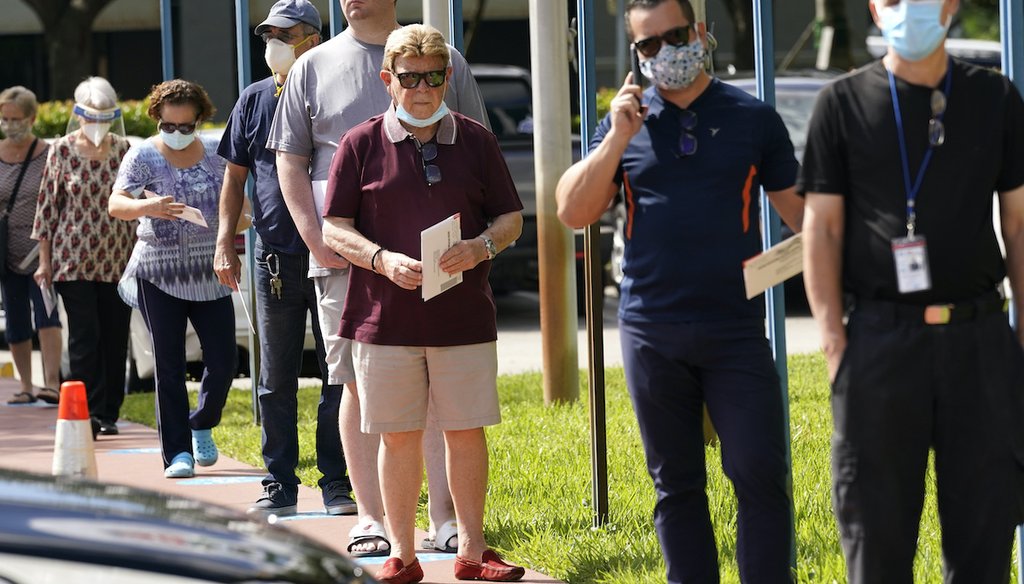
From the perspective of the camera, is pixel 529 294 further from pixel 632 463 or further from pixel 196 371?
pixel 632 463

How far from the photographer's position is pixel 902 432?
12.9 feet

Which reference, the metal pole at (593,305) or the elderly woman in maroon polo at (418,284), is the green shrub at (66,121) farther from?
the elderly woman in maroon polo at (418,284)

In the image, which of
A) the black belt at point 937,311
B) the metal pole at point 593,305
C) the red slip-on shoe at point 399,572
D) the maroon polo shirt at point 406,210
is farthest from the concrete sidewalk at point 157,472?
the black belt at point 937,311

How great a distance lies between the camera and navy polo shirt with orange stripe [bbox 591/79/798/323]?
4.39m

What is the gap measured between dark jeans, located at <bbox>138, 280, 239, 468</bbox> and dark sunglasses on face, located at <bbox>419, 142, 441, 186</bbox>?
109 inches

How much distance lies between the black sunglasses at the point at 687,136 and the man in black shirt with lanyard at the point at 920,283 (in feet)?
1.41

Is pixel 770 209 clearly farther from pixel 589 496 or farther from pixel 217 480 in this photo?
pixel 217 480

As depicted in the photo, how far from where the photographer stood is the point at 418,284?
5395 mm

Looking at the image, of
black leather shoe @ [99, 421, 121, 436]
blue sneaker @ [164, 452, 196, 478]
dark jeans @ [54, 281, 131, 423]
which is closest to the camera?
blue sneaker @ [164, 452, 196, 478]

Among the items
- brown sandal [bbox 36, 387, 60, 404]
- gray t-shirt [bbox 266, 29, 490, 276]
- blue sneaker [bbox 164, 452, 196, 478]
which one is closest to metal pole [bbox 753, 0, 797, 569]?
gray t-shirt [bbox 266, 29, 490, 276]

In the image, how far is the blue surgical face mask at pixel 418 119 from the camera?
5473 mm

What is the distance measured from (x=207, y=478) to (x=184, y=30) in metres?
24.8

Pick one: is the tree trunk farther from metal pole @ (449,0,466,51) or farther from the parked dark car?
metal pole @ (449,0,466,51)

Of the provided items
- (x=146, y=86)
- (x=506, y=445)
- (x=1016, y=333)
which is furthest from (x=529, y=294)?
(x=146, y=86)
